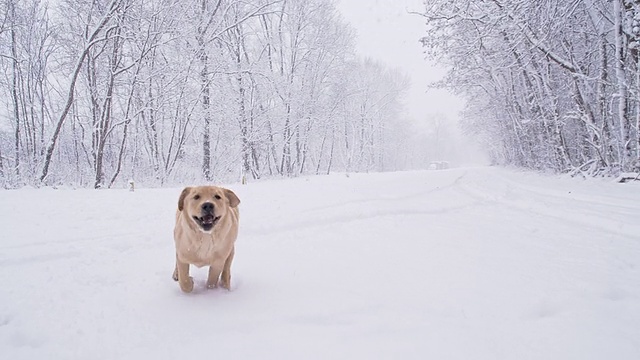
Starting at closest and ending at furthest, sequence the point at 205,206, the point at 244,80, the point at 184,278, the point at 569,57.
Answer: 1. the point at 205,206
2. the point at 184,278
3. the point at 569,57
4. the point at 244,80

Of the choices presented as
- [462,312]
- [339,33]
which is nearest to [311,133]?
[339,33]

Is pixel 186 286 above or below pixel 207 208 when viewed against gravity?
below

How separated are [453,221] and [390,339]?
3784mm

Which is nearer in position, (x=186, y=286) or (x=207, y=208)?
(x=207, y=208)

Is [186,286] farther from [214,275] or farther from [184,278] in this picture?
[214,275]

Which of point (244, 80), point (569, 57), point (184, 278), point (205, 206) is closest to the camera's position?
point (205, 206)

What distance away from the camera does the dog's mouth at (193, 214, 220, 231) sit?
7.62 ft

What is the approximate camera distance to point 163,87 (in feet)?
40.9

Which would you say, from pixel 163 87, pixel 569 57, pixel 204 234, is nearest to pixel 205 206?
pixel 204 234

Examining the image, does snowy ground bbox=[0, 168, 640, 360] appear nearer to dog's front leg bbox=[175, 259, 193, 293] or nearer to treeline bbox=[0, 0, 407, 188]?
dog's front leg bbox=[175, 259, 193, 293]

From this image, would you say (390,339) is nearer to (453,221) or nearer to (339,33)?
(453,221)

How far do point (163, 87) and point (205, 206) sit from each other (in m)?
12.1

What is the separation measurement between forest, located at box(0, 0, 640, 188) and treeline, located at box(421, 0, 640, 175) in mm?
55

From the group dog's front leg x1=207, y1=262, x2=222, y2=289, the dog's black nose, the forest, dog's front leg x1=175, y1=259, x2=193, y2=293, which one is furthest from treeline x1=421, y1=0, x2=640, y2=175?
dog's front leg x1=175, y1=259, x2=193, y2=293
